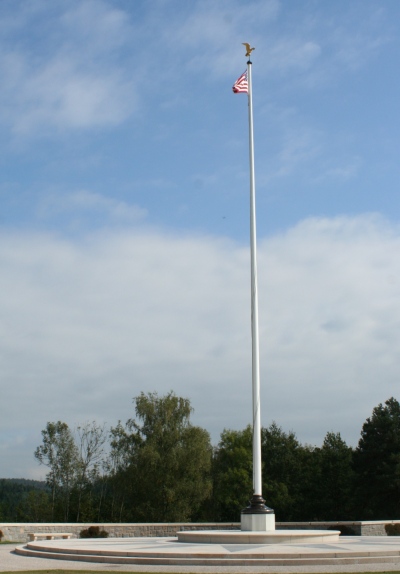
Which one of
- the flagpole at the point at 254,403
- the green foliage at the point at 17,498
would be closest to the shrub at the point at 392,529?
the flagpole at the point at 254,403

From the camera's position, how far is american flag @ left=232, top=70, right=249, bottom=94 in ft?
81.8

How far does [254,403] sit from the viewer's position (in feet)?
76.0

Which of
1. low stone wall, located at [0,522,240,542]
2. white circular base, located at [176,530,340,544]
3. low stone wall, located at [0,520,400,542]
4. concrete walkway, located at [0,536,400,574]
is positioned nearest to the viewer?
concrete walkway, located at [0,536,400,574]

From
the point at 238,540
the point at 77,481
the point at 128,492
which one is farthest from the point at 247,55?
the point at 77,481

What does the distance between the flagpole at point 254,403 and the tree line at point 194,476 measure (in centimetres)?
2624

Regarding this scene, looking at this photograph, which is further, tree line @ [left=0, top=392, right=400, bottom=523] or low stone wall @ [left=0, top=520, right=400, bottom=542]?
tree line @ [left=0, top=392, right=400, bottom=523]

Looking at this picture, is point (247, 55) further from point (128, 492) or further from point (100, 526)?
point (128, 492)

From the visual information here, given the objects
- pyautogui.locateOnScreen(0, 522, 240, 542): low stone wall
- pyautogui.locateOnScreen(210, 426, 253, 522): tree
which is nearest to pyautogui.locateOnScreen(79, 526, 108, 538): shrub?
pyautogui.locateOnScreen(0, 522, 240, 542): low stone wall

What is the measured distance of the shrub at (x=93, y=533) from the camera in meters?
30.4

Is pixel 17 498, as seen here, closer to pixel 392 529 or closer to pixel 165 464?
pixel 165 464

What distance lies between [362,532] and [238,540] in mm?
12555

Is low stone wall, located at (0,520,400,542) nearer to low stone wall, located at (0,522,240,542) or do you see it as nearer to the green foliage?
low stone wall, located at (0,522,240,542)

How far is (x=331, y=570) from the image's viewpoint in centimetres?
1462

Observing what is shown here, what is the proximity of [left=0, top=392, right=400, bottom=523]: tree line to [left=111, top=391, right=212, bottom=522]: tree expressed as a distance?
0.24ft
